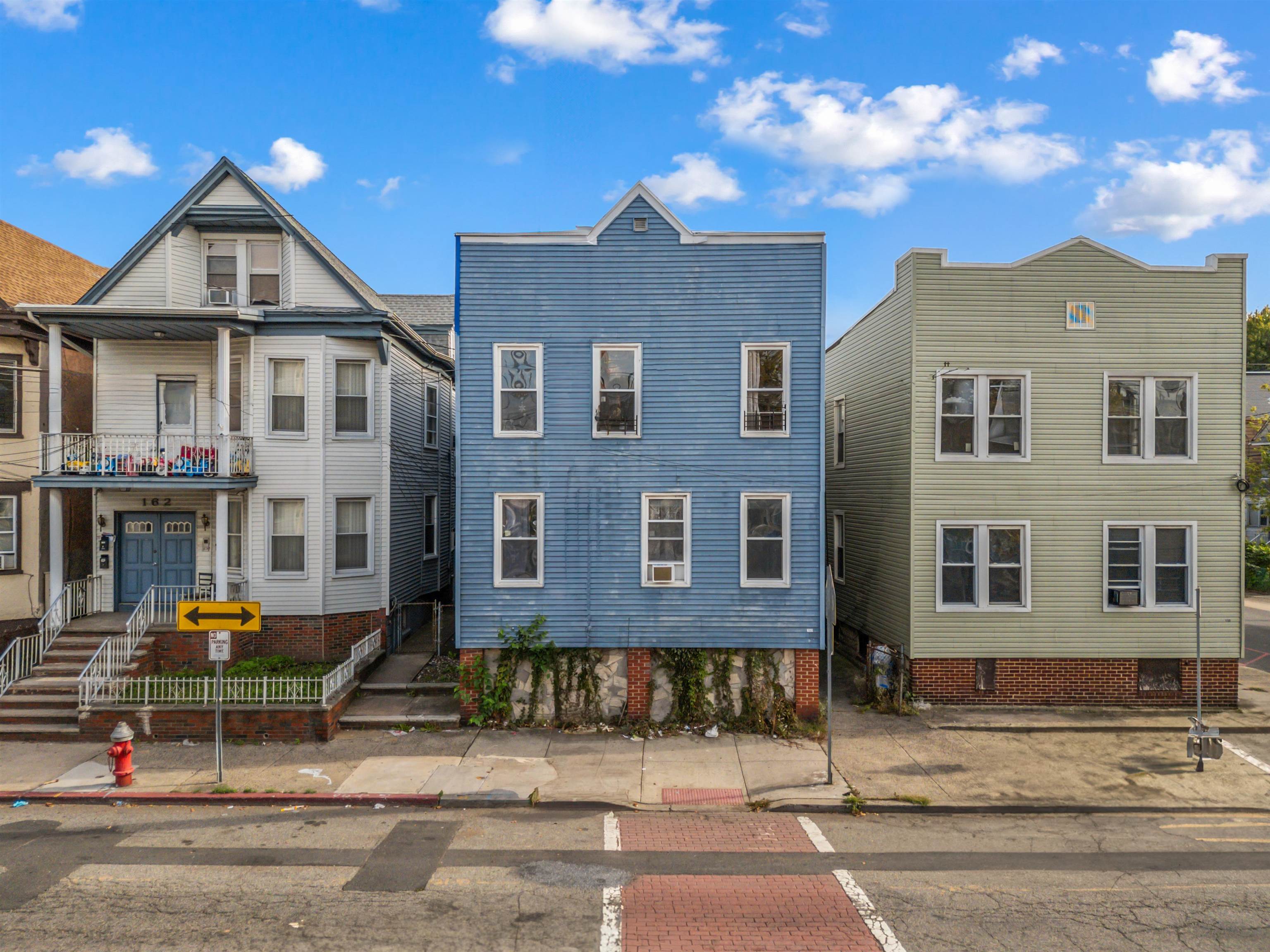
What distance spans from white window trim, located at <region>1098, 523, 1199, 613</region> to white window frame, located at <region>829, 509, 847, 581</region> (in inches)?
220

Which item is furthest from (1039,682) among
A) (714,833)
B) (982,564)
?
(714,833)

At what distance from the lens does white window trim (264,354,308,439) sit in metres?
16.0

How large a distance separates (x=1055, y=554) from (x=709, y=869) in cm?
1008

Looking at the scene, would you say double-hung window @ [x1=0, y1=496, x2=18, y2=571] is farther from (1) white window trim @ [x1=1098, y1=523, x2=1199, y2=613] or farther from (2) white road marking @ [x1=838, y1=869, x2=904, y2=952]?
(1) white window trim @ [x1=1098, y1=523, x2=1199, y2=613]

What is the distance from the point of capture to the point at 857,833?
31.5 feet

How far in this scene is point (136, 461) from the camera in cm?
1510

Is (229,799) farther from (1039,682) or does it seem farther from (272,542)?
(1039,682)

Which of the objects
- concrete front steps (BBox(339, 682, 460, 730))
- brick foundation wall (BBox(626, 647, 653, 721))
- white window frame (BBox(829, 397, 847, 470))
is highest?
white window frame (BBox(829, 397, 847, 470))

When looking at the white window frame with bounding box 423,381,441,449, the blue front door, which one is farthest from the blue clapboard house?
the blue front door

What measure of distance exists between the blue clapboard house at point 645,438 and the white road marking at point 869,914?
5463 millimetres

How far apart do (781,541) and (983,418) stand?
16.0 ft

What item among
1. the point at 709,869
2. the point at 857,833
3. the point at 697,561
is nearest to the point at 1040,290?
the point at 697,561

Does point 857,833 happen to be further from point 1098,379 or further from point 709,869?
point 1098,379

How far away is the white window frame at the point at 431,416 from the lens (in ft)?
67.1
